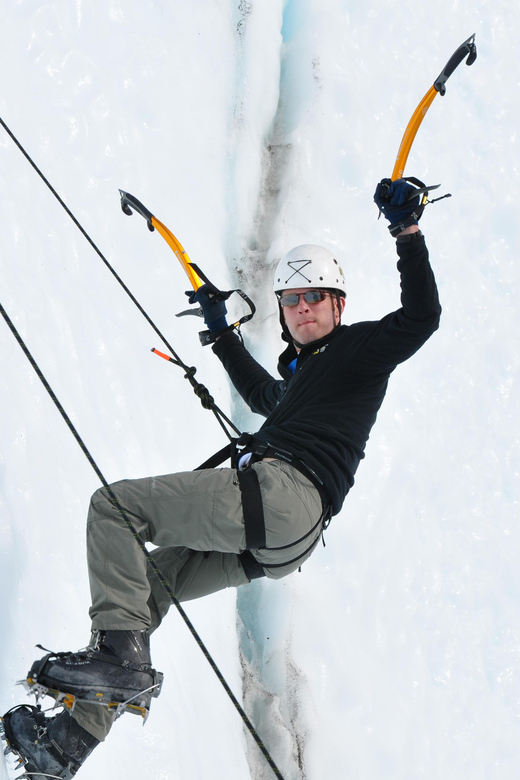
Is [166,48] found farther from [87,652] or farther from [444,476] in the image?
[87,652]

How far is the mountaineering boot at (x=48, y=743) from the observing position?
2.22 metres

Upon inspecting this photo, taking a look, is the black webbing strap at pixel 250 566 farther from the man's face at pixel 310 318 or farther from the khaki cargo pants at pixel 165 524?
the man's face at pixel 310 318

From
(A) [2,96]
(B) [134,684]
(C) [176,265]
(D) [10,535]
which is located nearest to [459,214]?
(C) [176,265]

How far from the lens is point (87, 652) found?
214 centimetres

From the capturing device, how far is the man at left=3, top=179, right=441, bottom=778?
2172 mm

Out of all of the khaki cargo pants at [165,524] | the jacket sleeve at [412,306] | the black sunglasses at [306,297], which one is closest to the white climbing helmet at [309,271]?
the black sunglasses at [306,297]

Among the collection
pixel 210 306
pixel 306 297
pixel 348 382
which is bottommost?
pixel 348 382

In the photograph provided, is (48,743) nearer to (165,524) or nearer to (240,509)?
(165,524)

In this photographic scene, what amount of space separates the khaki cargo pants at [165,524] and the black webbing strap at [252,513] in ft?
0.05

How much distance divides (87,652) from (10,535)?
1196 mm

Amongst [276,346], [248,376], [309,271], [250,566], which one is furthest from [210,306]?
[276,346]

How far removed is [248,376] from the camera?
11.3 ft

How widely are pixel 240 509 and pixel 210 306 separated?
4.65 ft

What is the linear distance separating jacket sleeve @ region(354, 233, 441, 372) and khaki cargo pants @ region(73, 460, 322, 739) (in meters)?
0.55
